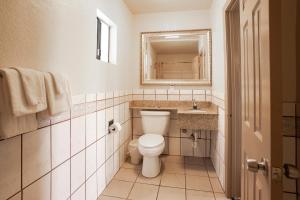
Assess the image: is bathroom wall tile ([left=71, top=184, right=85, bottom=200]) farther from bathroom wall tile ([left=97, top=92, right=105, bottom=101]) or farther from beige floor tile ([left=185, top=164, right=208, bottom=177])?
beige floor tile ([left=185, top=164, right=208, bottom=177])

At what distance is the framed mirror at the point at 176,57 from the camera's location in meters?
2.67

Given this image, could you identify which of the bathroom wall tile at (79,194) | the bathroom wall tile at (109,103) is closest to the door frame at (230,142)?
the bathroom wall tile at (109,103)

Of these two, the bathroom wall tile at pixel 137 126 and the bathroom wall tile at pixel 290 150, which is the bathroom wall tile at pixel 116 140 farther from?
the bathroom wall tile at pixel 290 150

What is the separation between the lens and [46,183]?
104cm

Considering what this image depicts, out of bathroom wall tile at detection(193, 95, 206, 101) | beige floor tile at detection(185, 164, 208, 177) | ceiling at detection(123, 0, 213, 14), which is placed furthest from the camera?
bathroom wall tile at detection(193, 95, 206, 101)

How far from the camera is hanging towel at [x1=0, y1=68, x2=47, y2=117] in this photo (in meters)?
0.68

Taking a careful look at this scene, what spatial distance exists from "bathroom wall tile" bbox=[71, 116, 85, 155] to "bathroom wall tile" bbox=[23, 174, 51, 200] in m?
0.27

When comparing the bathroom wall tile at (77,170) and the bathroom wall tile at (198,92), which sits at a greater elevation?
the bathroom wall tile at (198,92)

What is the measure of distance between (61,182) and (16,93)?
0.75 m

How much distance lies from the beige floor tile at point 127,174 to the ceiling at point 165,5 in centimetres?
226

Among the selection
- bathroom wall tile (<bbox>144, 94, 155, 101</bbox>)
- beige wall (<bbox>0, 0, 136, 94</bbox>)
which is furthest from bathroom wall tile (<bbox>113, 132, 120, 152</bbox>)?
bathroom wall tile (<bbox>144, 94, 155, 101</bbox>)

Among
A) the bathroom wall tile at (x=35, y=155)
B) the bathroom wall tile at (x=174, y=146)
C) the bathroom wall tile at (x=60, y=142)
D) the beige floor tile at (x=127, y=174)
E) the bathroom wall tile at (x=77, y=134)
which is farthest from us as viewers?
the bathroom wall tile at (x=174, y=146)

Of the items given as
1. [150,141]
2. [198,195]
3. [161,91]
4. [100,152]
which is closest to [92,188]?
[100,152]

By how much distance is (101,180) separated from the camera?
178cm
